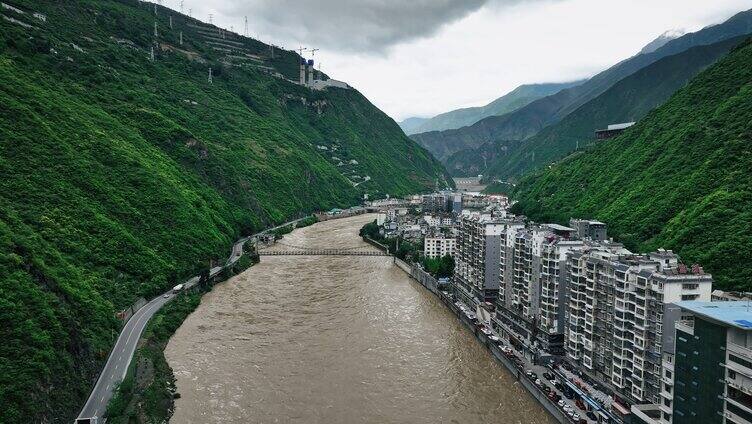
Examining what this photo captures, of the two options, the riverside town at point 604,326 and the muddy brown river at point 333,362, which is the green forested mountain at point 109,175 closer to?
the muddy brown river at point 333,362

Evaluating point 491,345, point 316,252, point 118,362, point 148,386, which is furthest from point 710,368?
point 316,252

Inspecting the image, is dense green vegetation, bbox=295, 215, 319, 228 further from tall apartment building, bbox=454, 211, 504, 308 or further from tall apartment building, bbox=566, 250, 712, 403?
tall apartment building, bbox=566, 250, 712, 403

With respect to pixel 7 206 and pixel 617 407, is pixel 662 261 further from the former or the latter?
pixel 7 206

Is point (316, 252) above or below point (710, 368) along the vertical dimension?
below

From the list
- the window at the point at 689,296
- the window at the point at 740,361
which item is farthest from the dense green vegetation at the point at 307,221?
the window at the point at 740,361

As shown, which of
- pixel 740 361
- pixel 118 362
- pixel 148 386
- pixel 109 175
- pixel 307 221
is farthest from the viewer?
pixel 307 221

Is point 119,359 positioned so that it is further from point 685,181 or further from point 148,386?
point 685,181

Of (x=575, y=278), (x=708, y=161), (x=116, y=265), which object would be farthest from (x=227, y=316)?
(x=708, y=161)
